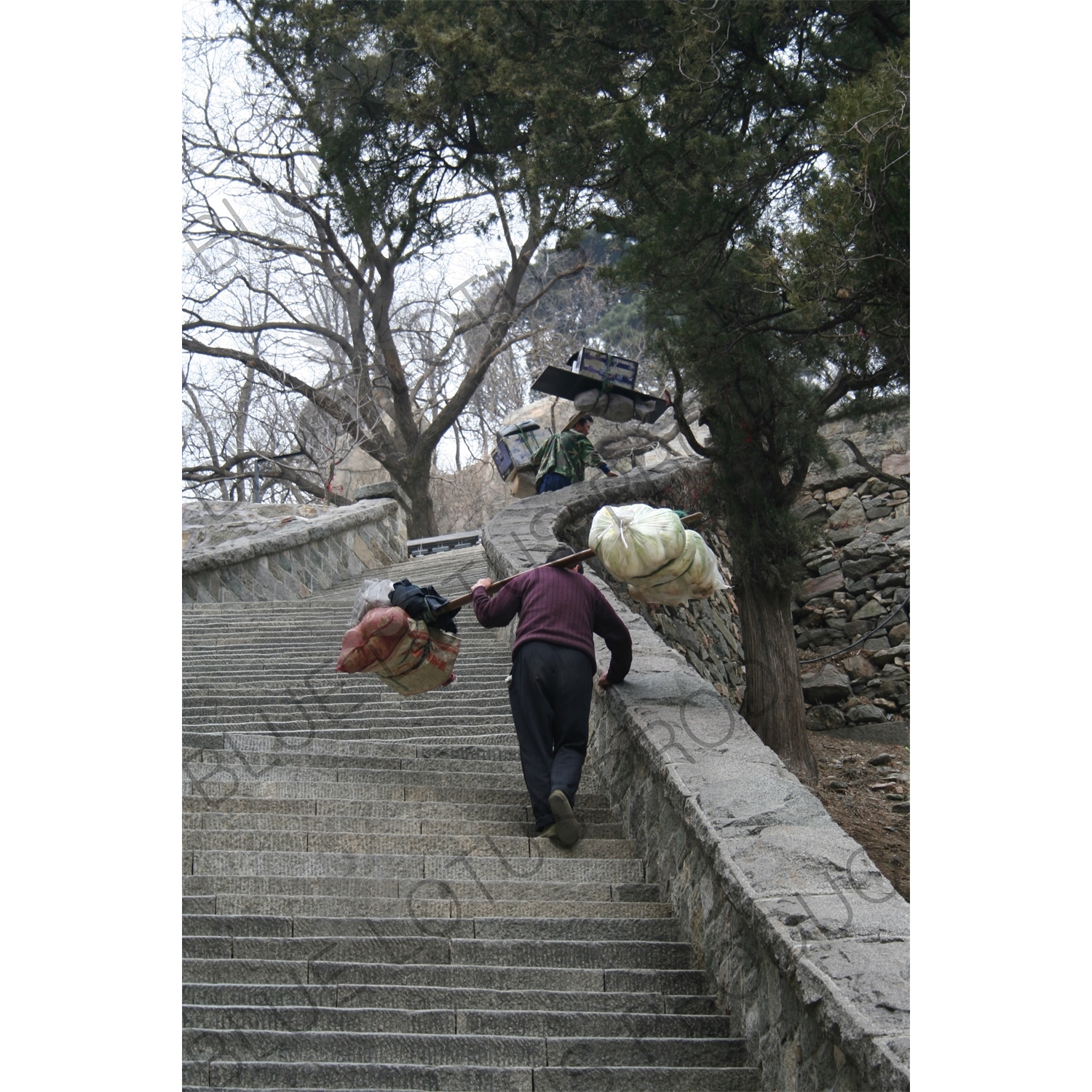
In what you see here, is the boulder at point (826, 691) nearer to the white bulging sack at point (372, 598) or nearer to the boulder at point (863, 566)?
the boulder at point (863, 566)

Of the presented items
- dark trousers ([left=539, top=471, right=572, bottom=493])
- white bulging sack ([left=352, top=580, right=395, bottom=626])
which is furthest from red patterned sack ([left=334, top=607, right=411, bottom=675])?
dark trousers ([left=539, top=471, right=572, bottom=493])

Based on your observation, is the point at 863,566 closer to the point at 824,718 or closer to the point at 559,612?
the point at 824,718

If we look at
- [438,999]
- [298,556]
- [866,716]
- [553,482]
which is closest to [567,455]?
[553,482]

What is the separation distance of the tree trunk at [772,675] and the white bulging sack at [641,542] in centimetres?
541

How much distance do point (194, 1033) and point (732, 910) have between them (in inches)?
64.1

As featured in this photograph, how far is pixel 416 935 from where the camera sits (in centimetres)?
425

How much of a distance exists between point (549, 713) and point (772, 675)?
227 inches

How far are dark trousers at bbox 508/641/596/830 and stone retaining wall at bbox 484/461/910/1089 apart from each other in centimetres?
24

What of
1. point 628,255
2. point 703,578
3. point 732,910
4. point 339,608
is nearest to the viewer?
point 732,910

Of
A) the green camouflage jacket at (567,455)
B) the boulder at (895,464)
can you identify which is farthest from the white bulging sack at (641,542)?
the boulder at (895,464)

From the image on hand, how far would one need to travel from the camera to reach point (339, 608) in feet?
34.4

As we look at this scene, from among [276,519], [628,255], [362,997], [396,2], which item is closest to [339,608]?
[628,255]

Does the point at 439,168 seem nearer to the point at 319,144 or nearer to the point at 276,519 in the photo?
the point at 319,144

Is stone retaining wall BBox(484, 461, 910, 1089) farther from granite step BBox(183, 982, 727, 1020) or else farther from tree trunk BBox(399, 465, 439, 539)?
tree trunk BBox(399, 465, 439, 539)
